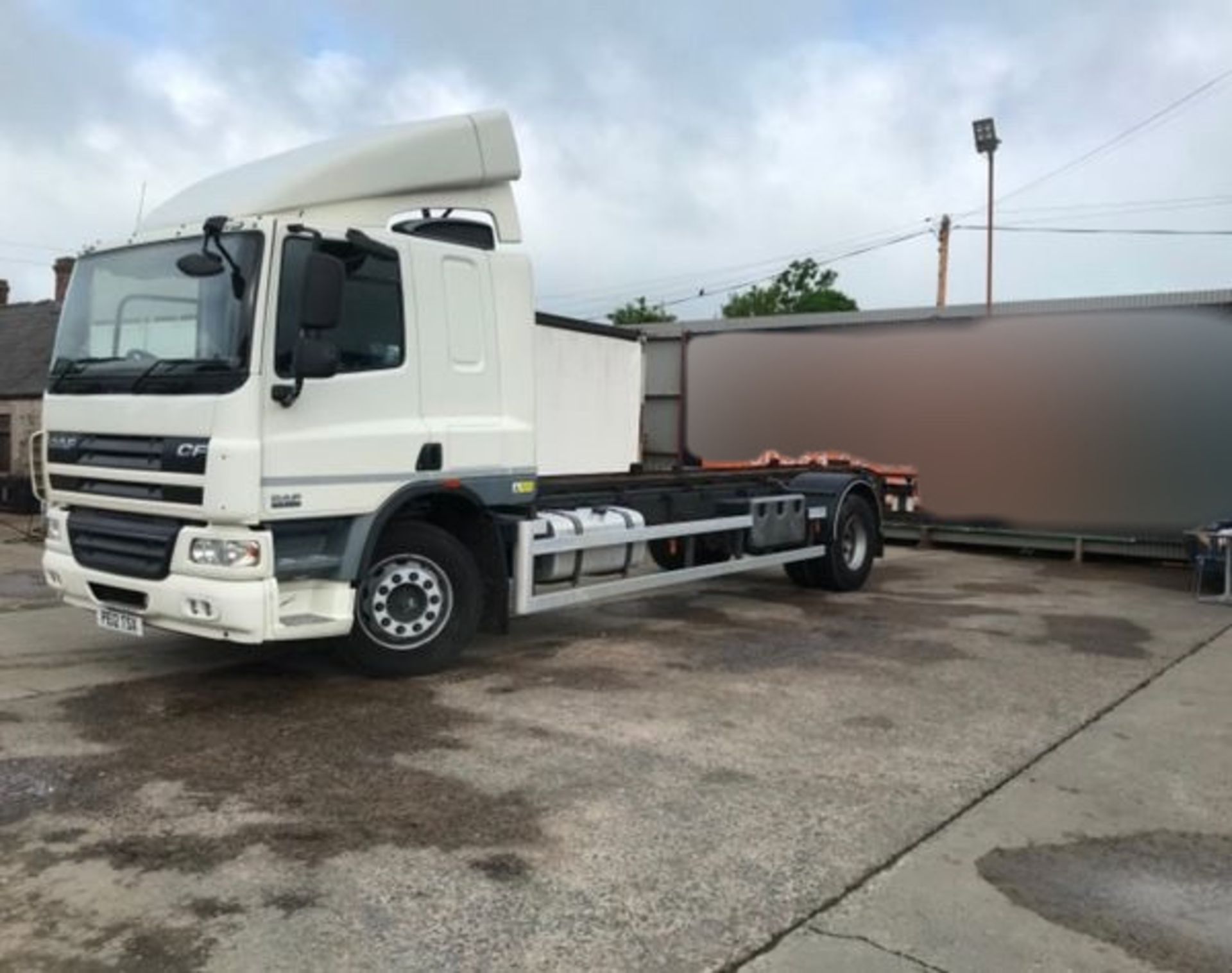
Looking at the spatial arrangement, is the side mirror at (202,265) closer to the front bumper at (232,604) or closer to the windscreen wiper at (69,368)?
the windscreen wiper at (69,368)

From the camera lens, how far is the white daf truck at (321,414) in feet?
19.8

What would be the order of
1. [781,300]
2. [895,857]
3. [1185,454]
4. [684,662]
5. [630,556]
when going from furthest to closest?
[781,300] < [1185,454] < [630,556] < [684,662] < [895,857]

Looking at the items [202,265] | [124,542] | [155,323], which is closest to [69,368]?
[155,323]

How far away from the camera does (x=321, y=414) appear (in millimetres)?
6273

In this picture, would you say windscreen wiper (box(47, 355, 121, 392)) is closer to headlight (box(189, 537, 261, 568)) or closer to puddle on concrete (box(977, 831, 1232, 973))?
headlight (box(189, 537, 261, 568))

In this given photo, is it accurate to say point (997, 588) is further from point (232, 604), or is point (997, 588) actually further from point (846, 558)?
point (232, 604)

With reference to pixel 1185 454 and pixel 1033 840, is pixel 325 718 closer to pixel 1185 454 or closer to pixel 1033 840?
pixel 1033 840

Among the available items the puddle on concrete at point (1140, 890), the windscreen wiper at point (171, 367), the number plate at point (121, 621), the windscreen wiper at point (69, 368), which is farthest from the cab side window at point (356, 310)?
the puddle on concrete at point (1140, 890)

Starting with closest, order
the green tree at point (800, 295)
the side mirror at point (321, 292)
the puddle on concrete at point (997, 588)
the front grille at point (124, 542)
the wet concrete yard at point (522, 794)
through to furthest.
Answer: the wet concrete yard at point (522, 794) → the side mirror at point (321, 292) → the front grille at point (124, 542) → the puddle on concrete at point (997, 588) → the green tree at point (800, 295)

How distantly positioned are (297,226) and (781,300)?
47954mm

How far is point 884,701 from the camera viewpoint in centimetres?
688

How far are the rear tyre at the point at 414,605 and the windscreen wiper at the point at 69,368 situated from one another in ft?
6.61

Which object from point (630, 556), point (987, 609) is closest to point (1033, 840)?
point (630, 556)

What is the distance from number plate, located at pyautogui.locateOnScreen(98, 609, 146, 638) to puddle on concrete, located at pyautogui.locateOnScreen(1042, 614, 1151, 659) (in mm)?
6759
